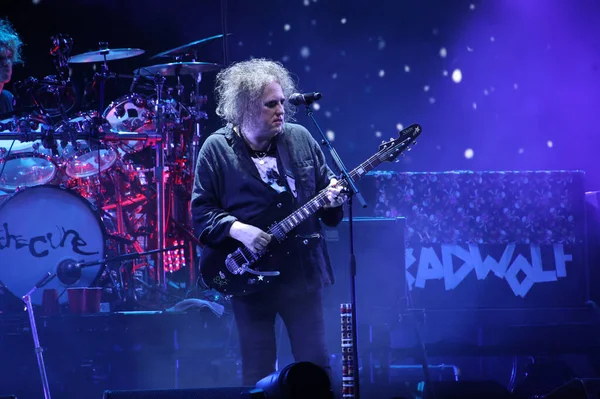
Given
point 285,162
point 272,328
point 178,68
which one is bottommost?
point 272,328

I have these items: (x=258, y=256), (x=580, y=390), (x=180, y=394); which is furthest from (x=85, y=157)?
(x=580, y=390)

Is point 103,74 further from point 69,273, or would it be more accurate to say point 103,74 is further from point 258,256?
point 258,256

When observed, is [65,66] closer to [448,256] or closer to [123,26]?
[123,26]

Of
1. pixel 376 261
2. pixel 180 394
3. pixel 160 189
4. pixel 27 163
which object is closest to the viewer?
pixel 180 394

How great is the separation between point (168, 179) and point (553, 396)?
14.5ft

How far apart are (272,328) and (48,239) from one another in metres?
3.39

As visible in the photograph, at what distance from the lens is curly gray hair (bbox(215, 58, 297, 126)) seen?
12.4 ft

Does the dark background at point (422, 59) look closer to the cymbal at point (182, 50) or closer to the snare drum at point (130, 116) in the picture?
the cymbal at point (182, 50)

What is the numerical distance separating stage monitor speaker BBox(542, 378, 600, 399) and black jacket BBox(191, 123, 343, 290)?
1.24 metres

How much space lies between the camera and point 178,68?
24.3 ft

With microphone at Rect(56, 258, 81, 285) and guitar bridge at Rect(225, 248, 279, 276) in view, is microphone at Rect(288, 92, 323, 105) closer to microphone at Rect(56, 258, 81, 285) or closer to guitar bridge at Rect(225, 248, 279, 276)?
guitar bridge at Rect(225, 248, 279, 276)

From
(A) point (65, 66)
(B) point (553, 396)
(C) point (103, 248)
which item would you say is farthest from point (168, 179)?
(B) point (553, 396)

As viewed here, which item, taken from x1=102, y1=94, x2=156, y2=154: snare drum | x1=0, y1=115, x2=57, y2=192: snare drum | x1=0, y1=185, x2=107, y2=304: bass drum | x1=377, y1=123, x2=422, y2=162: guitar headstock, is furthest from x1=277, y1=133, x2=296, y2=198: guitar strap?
x1=102, y1=94, x2=156, y2=154: snare drum

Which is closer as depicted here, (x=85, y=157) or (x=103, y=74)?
(x=85, y=157)
